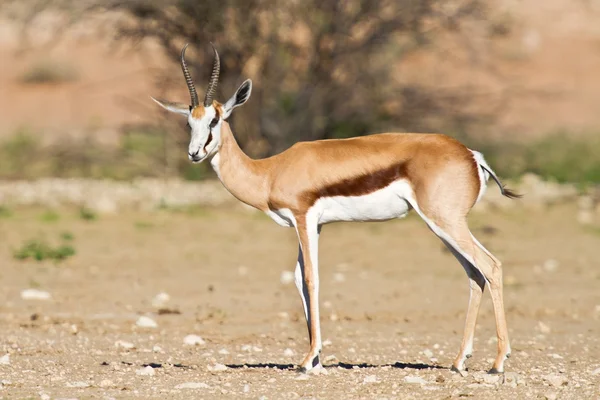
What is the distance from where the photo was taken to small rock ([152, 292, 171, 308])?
397 inches

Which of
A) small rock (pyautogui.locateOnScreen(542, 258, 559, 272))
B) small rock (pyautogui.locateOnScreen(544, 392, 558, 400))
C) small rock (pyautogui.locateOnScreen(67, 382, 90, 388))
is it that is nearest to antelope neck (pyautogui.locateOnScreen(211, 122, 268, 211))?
small rock (pyautogui.locateOnScreen(67, 382, 90, 388))

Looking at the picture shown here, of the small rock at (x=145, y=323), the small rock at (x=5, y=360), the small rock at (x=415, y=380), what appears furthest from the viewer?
the small rock at (x=145, y=323)

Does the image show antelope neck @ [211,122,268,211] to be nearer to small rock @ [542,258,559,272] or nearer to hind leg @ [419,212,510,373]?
hind leg @ [419,212,510,373]

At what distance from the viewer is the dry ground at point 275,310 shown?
21.9 feet

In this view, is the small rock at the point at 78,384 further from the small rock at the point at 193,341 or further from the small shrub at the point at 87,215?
the small shrub at the point at 87,215

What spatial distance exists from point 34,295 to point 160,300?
3.82 feet

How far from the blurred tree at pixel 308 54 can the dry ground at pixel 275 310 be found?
326 cm

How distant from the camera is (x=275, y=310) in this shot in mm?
9953

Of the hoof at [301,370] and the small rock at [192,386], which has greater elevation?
the small rock at [192,386]

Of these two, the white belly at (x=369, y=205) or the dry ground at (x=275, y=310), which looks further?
the white belly at (x=369, y=205)

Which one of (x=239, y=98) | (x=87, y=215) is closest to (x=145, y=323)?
(x=239, y=98)

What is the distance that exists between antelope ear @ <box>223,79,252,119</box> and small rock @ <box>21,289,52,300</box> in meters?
3.73

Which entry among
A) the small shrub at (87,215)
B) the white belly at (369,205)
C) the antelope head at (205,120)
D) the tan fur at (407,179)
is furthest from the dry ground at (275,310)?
the antelope head at (205,120)

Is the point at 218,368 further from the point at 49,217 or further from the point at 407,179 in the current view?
the point at 49,217
